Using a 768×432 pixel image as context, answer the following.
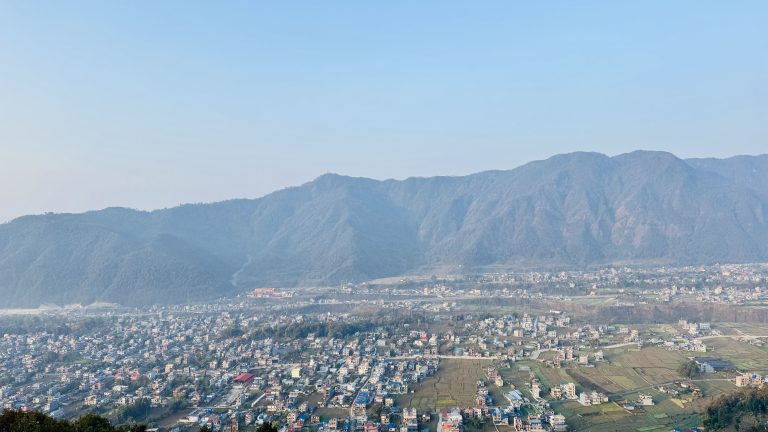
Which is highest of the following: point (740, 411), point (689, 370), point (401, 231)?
point (401, 231)

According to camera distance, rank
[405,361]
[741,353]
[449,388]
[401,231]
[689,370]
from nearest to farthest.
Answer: [449,388], [689,370], [741,353], [405,361], [401,231]

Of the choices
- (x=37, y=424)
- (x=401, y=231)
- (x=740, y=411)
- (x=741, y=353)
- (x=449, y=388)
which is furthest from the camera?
(x=401, y=231)

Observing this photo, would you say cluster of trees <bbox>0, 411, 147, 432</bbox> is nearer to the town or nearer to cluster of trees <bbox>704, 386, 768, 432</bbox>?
the town

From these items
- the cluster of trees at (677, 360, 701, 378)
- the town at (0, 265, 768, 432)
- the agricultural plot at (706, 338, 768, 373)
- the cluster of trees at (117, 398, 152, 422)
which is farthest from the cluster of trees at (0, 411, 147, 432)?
the agricultural plot at (706, 338, 768, 373)

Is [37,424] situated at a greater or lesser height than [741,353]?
greater

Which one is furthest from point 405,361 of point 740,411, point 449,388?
point 740,411

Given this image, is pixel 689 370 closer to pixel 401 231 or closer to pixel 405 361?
pixel 405 361

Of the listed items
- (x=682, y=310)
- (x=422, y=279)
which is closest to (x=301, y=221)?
(x=422, y=279)
